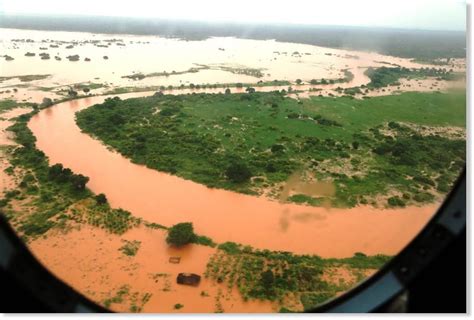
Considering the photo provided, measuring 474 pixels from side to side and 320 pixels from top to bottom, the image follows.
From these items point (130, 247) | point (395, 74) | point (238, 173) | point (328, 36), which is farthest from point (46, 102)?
point (328, 36)

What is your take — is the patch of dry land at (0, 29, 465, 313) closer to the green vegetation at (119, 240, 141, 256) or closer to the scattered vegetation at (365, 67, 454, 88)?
the green vegetation at (119, 240, 141, 256)

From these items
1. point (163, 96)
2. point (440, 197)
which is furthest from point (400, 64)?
point (440, 197)

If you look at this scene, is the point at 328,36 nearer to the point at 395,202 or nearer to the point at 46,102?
the point at 46,102

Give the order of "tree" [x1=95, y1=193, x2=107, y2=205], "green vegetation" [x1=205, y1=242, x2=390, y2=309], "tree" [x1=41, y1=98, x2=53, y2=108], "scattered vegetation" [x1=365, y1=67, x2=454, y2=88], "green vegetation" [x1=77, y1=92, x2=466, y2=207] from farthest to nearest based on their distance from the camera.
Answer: "scattered vegetation" [x1=365, y1=67, x2=454, y2=88] < "tree" [x1=41, y1=98, x2=53, y2=108] < "green vegetation" [x1=77, y1=92, x2=466, y2=207] < "tree" [x1=95, y1=193, x2=107, y2=205] < "green vegetation" [x1=205, y1=242, x2=390, y2=309]

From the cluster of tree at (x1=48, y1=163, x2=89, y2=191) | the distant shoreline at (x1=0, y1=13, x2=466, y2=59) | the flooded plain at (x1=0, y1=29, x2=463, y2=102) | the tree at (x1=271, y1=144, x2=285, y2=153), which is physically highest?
the distant shoreline at (x1=0, y1=13, x2=466, y2=59)

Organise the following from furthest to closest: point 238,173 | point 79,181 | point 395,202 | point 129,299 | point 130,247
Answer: point 238,173 → point 79,181 → point 395,202 → point 130,247 → point 129,299

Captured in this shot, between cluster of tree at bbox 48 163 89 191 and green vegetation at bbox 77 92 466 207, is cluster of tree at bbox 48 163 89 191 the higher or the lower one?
the lower one

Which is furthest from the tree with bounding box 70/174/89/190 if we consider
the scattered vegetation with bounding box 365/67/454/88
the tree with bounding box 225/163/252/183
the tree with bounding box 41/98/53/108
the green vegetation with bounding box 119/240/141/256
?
the scattered vegetation with bounding box 365/67/454/88
